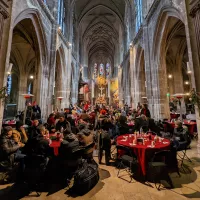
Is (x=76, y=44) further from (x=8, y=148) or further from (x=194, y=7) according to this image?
(x=8, y=148)

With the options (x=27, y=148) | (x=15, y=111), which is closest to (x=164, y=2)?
(x=27, y=148)

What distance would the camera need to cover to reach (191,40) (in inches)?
191

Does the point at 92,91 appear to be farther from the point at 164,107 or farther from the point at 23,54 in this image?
the point at 164,107

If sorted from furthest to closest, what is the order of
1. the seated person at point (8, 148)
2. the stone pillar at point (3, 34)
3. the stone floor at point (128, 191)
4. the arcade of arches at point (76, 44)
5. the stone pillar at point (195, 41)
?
the arcade of arches at point (76, 44), the stone pillar at point (3, 34), the stone pillar at point (195, 41), the seated person at point (8, 148), the stone floor at point (128, 191)

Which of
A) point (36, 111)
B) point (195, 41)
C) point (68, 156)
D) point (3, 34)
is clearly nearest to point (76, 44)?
point (36, 111)

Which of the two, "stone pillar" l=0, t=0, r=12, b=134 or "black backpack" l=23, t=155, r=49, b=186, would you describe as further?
"stone pillar" l=0, t=0, r=12, b=134

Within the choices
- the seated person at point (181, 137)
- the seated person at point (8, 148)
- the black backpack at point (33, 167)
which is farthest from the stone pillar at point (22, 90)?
the seated person at point (181, 137)

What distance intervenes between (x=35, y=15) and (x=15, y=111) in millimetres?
11333

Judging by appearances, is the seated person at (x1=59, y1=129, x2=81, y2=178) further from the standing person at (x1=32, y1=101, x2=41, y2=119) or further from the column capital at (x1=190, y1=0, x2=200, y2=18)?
the column capital at (x1=190, y1=0, x2=200, y2=18)

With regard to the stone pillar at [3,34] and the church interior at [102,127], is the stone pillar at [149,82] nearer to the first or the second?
the church interior at [102,127]

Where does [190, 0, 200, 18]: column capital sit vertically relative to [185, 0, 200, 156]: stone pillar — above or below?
above

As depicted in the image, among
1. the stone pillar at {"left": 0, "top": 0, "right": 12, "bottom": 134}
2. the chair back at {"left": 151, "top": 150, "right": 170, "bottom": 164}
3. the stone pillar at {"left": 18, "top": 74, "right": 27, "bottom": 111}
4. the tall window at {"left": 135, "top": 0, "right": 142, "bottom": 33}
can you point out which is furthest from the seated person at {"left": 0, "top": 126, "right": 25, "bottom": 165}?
the stone pillar at {"left": 18, "top": 74, "right": 27, "bottom": 111}

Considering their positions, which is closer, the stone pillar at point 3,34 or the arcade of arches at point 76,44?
the stone pillar at point 3,34

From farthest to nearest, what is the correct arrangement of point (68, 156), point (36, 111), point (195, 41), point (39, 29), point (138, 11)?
1. point (138, 11)
2. point (39, 29)
3. point (36, 111)
4. point (195, 41)
5. point (68, 156)
